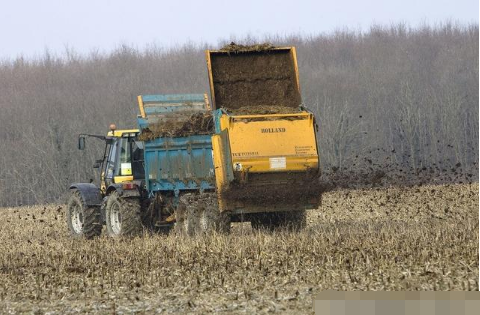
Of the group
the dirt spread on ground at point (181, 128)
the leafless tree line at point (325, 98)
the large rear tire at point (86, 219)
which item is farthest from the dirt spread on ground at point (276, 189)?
the leafless tree line at point (325, 98)

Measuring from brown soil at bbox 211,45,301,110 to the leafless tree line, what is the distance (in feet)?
123

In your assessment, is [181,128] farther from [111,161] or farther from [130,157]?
[111,161]

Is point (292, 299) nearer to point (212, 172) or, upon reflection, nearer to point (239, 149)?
point (239, 149)

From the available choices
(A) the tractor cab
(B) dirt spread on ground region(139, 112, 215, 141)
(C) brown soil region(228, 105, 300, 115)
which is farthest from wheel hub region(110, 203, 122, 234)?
(C) brown soil region(228, 105, 300, 115)

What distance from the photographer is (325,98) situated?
69.9 m

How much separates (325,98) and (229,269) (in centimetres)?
5907

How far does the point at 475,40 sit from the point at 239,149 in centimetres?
7772

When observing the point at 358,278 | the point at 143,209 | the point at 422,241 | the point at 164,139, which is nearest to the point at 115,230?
the point at 143,209

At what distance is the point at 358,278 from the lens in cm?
1024

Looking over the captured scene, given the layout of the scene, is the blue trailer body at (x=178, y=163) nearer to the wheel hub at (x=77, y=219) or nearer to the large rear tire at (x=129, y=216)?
the large rear tire at (x=129, y=216)

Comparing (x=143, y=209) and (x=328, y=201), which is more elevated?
(x=143, y=209)

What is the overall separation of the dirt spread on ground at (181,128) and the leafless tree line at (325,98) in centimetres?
3736

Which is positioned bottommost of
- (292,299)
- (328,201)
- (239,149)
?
(328,201)

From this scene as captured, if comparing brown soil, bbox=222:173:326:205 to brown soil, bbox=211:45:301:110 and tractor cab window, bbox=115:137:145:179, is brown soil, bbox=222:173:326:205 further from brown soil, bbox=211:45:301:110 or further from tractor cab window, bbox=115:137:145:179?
tractor cab window, bbox=115:137:145:179
